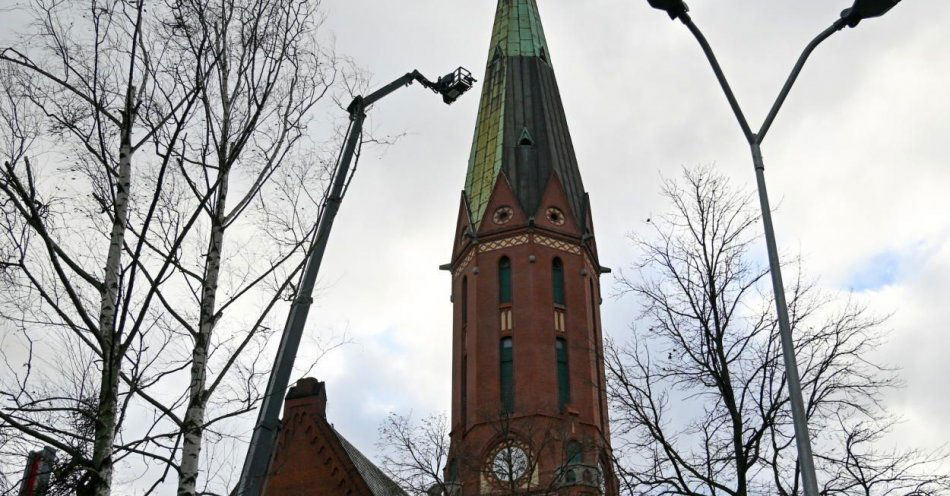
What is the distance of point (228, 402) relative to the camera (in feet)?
40.4

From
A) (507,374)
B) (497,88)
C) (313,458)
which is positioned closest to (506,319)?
(507,374)

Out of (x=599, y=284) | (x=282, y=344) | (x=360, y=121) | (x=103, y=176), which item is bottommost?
(x=282, y=344)

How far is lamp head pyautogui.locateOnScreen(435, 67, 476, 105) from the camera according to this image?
1609 cm

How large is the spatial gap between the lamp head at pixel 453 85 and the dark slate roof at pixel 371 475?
59.6ft

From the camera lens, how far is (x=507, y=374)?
4016cm

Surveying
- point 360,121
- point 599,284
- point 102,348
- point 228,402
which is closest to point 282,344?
point 228,402

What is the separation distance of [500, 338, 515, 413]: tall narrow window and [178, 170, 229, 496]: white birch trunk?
27035mm

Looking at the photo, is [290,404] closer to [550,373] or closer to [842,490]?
[550,373]

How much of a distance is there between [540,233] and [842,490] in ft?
92.8

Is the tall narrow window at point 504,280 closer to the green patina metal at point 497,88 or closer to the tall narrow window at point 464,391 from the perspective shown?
the green patina metal at point 497,88

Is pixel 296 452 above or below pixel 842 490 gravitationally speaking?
above

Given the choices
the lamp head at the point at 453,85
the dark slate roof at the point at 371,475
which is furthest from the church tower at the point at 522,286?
the lamp head at the point at 453,85

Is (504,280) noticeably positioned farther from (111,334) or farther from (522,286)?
(111,334)

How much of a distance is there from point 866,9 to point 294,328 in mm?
8091
